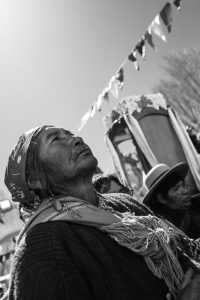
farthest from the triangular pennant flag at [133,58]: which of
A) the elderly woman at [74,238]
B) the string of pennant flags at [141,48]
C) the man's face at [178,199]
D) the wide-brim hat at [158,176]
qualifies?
the elderly woman at [74,238]

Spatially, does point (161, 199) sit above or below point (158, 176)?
below

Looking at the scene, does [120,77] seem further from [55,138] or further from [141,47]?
[55,138]

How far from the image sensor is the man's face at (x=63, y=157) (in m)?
1.71

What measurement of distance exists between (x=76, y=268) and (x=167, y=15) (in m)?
6.33

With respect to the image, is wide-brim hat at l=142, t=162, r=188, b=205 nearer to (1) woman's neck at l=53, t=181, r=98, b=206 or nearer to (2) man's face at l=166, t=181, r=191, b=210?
(2) man's face at l=166, t=181, r=191, b=210

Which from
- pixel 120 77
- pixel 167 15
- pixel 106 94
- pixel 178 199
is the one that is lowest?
pixel 178 199

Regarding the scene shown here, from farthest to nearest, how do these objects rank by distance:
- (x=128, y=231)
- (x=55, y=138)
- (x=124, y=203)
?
(x=124, y=203)
(x=55, y=138)
(x=128, y=231)

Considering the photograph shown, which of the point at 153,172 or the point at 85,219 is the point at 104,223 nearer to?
the point at 85,219

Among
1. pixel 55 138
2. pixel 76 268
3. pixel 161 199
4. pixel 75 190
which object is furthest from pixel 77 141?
pixel 161 199

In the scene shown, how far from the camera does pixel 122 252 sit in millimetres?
1469

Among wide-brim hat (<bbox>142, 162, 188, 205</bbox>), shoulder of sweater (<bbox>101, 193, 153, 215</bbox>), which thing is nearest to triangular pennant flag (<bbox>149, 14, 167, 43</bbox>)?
wide-brim hat (<bbox>142, 162, 188, 205</bbox>)

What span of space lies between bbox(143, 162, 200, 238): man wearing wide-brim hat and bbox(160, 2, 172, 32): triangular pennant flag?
406 centimetres

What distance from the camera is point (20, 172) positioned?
1697 millimetres

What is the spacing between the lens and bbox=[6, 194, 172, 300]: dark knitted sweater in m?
1.25
